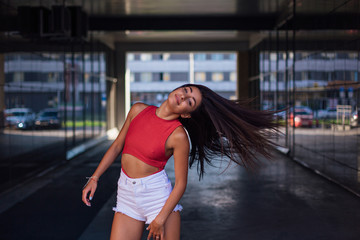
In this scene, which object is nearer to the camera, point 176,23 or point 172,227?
point 172,227

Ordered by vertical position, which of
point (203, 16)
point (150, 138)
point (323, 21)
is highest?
point (203, 16)

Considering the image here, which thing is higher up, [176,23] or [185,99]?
[176,23]

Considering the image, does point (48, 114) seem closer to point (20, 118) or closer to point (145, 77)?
point (20, 118)

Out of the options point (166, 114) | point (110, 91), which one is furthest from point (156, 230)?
point (110, 91)

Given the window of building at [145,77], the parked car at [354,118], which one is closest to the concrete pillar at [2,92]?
the parked car at [354,118]

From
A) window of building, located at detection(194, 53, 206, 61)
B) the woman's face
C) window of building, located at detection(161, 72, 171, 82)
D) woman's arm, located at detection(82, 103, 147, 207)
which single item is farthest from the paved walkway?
window of building, located at detection(194, 53, 206, 61)

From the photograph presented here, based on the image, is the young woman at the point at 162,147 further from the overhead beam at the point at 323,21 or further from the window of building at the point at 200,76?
the window of building at the point at 200,76

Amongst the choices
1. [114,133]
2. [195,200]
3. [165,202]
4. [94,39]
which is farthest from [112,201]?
[114,133]

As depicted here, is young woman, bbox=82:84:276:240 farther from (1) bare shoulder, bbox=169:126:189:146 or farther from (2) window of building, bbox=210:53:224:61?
(2) window of building, bbox=210:53:224:61

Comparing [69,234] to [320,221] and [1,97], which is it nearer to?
[320,221]

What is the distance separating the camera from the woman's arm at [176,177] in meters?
2.79

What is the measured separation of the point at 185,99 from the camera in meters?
2.85

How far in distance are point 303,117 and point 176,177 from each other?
34.0ft

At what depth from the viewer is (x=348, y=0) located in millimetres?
8766
